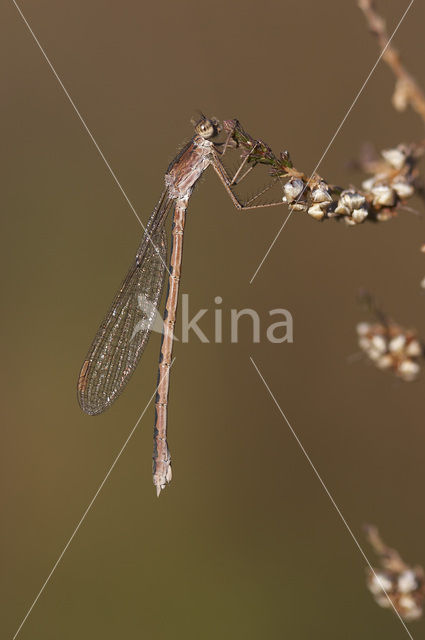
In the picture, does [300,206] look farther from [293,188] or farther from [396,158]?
[396,158]

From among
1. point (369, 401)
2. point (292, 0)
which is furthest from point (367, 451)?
point (292, 0)

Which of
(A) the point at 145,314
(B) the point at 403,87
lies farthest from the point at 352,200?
(A) the point at 145,314

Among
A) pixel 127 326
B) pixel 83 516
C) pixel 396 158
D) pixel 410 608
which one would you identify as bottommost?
pixel 410 608

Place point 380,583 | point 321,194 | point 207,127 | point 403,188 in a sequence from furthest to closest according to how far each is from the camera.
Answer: point 207,127, point 380,583, point 321,194, point 403,188

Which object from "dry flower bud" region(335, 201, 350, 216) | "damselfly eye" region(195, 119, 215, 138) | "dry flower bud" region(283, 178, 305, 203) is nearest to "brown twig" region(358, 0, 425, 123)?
"dry flower bud" region(335, 201, 350, 216)

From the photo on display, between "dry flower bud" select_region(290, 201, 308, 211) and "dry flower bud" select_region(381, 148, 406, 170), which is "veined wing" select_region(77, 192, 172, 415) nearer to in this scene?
"dry flower bud" select_region(290, 201, 308, 211)

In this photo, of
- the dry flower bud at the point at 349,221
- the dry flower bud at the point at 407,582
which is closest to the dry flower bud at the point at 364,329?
the dry flower bud at the point at 349,221
